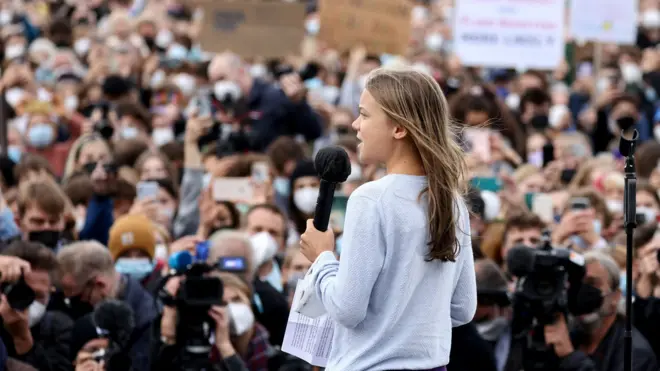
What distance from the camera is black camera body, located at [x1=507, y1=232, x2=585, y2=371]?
5930mm

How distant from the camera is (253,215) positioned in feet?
27.9

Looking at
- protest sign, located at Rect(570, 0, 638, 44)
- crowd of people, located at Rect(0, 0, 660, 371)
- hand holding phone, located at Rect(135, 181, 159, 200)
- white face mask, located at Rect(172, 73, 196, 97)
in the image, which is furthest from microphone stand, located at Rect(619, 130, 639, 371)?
white face mask, located at Rect(172, 73, 196, 97)

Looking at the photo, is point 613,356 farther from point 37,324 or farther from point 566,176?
point 566,176

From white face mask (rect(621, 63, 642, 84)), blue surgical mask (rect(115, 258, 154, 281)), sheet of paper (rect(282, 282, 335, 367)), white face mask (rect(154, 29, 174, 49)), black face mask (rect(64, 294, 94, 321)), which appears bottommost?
black face mask (rect(64, 294, 94, 321))

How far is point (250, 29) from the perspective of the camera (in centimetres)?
1358

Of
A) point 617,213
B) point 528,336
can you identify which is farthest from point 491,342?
point 617,213

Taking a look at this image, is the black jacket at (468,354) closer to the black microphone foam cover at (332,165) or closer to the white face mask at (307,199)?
the black microphone foam cover at (332,165)

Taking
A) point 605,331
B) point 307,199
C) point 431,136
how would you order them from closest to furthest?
point 431,136 < point 605,331 < point 307,199

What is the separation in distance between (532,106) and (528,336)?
7.91 m

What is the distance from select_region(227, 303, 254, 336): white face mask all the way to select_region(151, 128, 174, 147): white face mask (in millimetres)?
5749

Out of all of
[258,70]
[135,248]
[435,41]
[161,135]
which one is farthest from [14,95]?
[435,41]

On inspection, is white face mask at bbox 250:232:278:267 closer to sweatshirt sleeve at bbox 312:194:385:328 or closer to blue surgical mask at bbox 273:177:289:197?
blue surgical mask at bbox 273:177:289:197

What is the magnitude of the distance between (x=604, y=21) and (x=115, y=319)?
9.27 metres

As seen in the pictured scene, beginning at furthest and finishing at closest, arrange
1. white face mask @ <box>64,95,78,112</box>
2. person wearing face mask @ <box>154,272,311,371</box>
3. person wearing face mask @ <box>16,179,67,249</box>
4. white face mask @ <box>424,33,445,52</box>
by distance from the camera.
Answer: white face mask @ <box>424,33,445,52</box> < white face mask @ <box>64,95,78,112</box> < person wearing face mask @ <box>16,179,67,249</box> < person wearing face mask @ <box>154,272,311,371</box>
